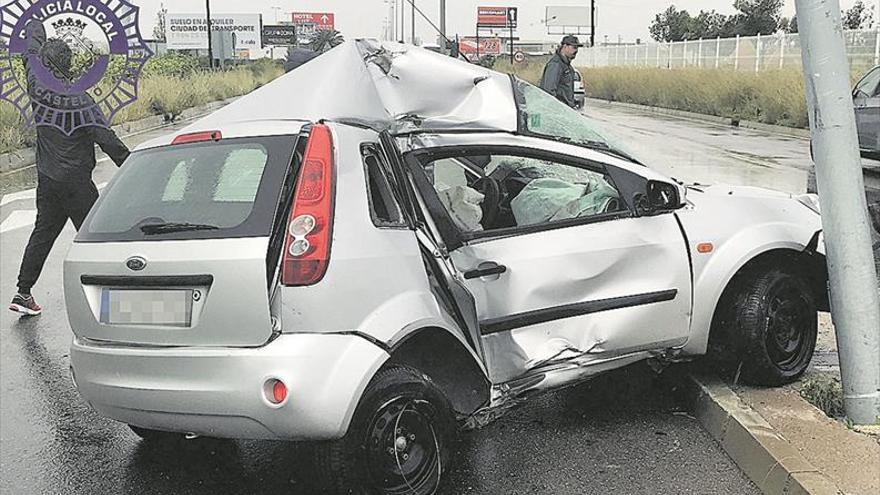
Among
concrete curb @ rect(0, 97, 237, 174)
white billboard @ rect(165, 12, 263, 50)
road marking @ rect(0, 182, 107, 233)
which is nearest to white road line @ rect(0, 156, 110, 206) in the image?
road marking @ rect(0, 182, 107, 233)

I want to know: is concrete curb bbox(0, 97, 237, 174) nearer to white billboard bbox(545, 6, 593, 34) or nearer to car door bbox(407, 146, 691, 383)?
car door bbox(407, 146, 691, 383)

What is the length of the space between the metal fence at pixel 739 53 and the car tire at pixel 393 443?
70.1ft

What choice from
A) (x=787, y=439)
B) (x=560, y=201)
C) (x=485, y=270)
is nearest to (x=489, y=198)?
(x=560, y=201)

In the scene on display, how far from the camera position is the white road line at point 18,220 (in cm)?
1044

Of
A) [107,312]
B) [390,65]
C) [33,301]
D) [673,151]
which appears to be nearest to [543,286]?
[390,65]

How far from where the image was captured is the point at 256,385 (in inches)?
130

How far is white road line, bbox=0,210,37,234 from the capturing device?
34.3 feet

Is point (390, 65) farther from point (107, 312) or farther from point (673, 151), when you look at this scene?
point (673, 151)

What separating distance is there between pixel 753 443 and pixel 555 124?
5.68 ft

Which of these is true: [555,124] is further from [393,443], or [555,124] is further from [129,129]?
[129,129]

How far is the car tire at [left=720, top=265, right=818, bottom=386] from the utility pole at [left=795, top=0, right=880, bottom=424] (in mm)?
458

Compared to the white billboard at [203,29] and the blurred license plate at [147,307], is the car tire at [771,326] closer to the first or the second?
the blurred license plate at [147,307]

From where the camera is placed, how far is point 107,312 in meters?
3.65

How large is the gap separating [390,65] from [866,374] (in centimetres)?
256
